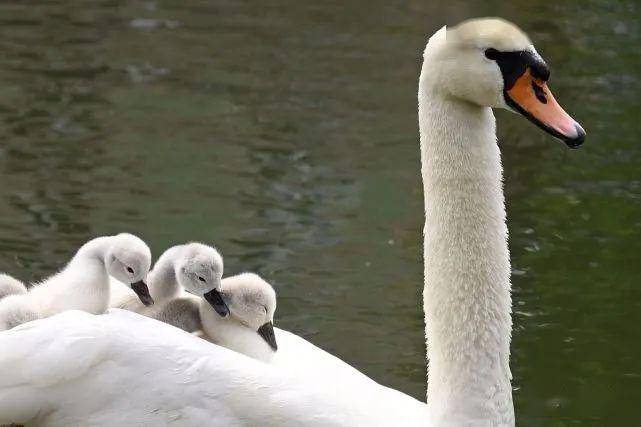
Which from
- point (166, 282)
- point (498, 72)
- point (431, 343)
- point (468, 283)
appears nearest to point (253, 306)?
point (166, 282)

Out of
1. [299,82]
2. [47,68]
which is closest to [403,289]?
[299,82]

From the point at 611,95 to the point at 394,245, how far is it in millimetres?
3977

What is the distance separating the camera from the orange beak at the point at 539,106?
4.35 meters

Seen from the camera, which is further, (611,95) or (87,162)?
(611,95)

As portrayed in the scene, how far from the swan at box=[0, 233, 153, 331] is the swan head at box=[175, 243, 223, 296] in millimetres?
141

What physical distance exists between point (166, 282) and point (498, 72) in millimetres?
1599

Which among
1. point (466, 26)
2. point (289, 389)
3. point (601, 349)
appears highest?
point (466, 26)

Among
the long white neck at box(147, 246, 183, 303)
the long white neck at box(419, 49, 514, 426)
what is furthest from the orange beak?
the long white neck at box(147, 246, 183, 303)

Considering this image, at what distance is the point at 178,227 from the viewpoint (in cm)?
857

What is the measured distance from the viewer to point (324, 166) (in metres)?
9.90

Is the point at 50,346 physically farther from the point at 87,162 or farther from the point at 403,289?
the point at 87,162

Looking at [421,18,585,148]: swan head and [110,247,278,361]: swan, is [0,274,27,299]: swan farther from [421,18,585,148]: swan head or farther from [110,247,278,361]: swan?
[421,18,585,148]: swan head

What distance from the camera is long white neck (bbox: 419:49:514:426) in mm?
4508

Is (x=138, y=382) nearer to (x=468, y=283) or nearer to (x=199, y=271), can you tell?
(x=199, y=271)
